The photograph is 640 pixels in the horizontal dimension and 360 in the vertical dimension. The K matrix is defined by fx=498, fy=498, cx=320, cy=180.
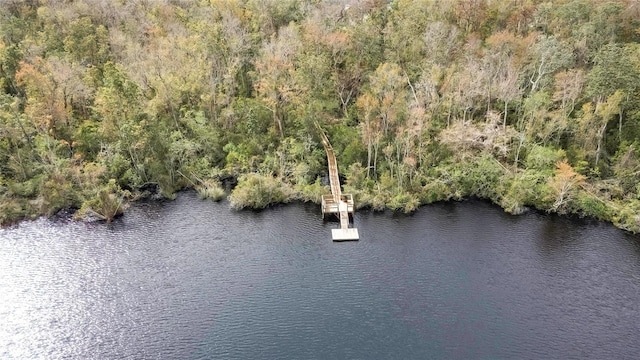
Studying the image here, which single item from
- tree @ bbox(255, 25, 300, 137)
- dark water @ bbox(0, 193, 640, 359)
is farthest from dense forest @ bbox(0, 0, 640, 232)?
dark water @ bbox(0, 193, 640, 359)

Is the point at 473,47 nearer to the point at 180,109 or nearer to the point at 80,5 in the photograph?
the point at 180,109

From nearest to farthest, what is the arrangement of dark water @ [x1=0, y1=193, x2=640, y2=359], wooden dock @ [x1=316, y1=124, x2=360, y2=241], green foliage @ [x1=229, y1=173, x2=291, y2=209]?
dark water @ [x1=0, y1=193, x2=640, y2=359] → wooden dock @ [x1=316, y1=124, x2=360, y2=241] → green foliage @ [x1=229, y1=173, x2=291, y2=209]

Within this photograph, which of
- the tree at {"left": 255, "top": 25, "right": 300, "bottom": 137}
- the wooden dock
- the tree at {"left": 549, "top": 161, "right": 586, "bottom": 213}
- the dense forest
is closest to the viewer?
the wooden dock

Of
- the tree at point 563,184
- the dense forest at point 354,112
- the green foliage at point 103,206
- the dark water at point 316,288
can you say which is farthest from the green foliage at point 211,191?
the tree at point 563,184

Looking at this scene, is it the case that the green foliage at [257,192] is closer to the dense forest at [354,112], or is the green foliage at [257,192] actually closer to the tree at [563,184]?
the dense forest at [354,112]

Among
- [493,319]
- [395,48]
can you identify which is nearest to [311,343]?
[493,319]

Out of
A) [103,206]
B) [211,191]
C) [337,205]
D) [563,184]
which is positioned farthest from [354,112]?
[103,206]

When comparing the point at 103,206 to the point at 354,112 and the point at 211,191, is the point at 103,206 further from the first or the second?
the point at 354,112

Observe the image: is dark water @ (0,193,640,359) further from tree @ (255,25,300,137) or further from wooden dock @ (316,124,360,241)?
tree @ (255,25,300,137)
